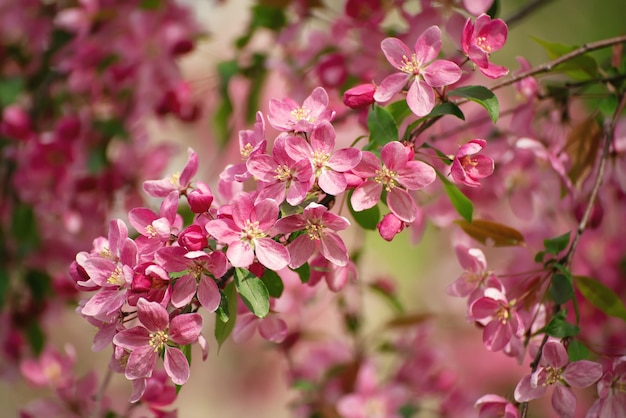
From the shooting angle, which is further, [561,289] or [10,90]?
[10,90]

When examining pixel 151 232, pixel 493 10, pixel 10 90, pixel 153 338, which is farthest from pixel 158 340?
pixel 10 90

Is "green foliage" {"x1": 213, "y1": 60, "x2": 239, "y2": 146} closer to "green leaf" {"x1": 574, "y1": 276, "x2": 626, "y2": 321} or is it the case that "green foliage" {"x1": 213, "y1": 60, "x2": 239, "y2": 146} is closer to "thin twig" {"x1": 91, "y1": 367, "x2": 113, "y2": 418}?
"thin twig" {"x1": 91, "y1": 367, "x2": 113, "y2": 418}

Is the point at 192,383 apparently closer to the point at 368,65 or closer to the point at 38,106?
the point at 38,106

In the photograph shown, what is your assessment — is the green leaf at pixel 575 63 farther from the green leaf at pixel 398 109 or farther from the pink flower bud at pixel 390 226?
the pink flower bud at pixel 390 226

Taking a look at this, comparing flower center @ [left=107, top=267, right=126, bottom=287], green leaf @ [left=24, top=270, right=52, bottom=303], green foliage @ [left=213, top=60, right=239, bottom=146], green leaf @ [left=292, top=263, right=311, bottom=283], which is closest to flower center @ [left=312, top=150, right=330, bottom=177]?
green leaf @ [left=292, top=263, right=311, bottom=283]

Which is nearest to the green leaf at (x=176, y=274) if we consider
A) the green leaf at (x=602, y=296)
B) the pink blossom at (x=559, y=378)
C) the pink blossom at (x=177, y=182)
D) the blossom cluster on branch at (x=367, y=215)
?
the blossom cluster on branch at (x=367, y=215)

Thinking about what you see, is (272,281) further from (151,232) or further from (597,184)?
(597,184)
